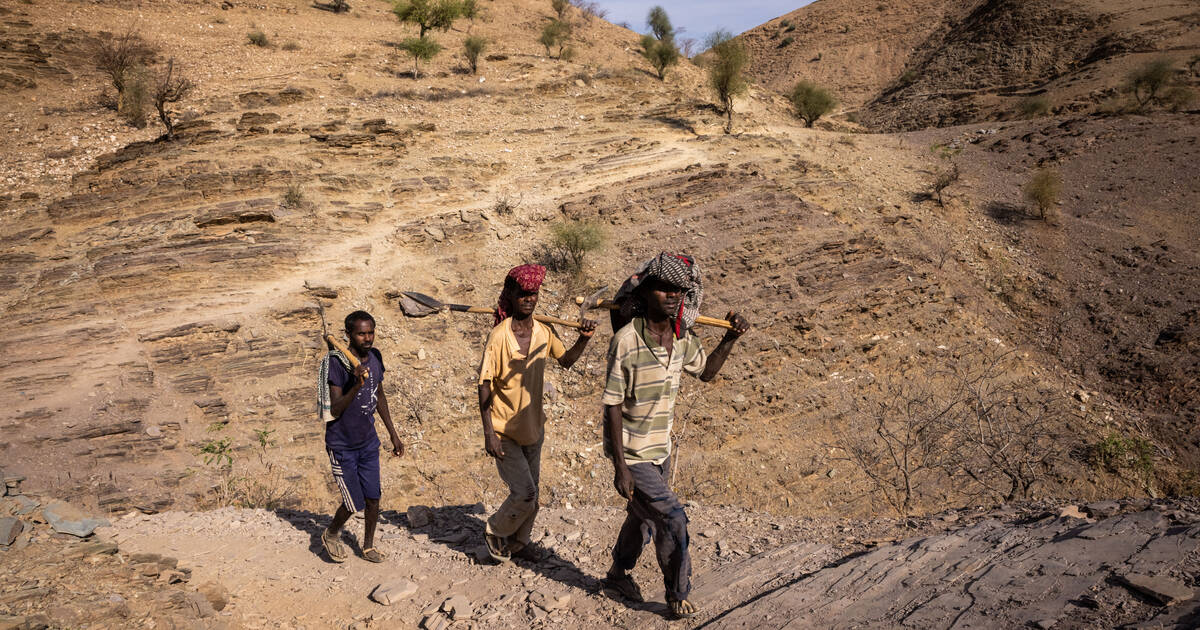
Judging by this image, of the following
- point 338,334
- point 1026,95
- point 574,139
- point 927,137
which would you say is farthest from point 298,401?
point 1026,95

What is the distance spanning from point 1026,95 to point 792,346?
18924 mm

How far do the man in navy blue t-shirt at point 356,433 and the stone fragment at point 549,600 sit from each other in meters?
1.18

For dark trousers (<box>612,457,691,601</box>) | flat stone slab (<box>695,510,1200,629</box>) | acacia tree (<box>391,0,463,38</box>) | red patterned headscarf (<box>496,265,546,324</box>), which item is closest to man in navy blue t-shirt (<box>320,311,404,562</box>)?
red patterned headscarf (<box>496,265,546,324</box>)

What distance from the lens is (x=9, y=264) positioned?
29.4 ft

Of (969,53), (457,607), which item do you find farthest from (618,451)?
(969,53)

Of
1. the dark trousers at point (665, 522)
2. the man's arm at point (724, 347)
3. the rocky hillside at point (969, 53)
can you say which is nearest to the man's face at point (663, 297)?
the man's arm at point (724, 347)

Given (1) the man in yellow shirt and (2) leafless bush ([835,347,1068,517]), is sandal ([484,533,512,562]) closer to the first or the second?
(1) the man in yellow shirt

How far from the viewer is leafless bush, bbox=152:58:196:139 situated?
12.3m

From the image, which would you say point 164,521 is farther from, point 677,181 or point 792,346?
point 677,181

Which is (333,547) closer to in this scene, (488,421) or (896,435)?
(488,421)

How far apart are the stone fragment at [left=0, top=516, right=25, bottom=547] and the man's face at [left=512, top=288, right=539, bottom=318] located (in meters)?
2.98

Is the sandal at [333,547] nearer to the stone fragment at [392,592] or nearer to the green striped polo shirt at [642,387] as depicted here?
the stone fragment at [392,592]

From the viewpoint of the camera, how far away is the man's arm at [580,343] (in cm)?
329

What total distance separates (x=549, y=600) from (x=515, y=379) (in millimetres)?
1225
